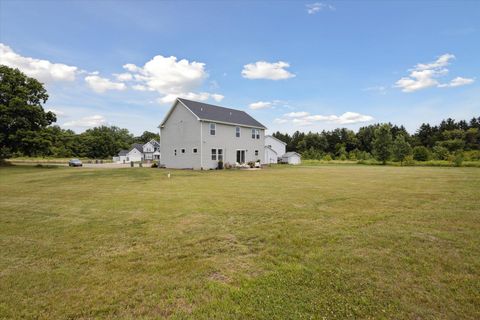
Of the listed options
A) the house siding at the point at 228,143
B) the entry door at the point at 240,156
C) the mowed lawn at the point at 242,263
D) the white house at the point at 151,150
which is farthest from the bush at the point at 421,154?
the white house at the point at 151,150

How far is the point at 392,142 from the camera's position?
4250cm

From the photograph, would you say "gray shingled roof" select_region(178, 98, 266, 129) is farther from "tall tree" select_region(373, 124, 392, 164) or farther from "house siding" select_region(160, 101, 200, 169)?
"tall tree" select_region(373, 124, 392, 164)

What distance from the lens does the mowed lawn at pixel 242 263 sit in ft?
9.53

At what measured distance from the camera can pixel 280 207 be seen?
26.0ft

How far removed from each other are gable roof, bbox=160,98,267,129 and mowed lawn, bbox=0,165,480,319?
800 inches

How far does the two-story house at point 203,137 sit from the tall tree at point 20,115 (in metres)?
15.7

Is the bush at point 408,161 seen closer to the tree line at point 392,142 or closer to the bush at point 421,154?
the tree line at point 392,142

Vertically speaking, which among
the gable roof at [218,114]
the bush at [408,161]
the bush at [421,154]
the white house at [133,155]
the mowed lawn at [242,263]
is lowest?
the mowed lawn at [242,263]

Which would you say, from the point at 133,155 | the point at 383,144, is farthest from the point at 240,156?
the point at 133,155

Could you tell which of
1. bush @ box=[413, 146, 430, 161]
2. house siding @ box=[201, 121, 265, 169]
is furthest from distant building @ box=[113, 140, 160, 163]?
bush @ box=[413, 146, 430, 161]

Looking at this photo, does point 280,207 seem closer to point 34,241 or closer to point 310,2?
point 34,241

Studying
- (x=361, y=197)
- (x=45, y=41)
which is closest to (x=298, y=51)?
(x=361, y=197)

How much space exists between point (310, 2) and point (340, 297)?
59.0 feet

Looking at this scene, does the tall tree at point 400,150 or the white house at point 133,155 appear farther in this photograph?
the white house at point 133,155
